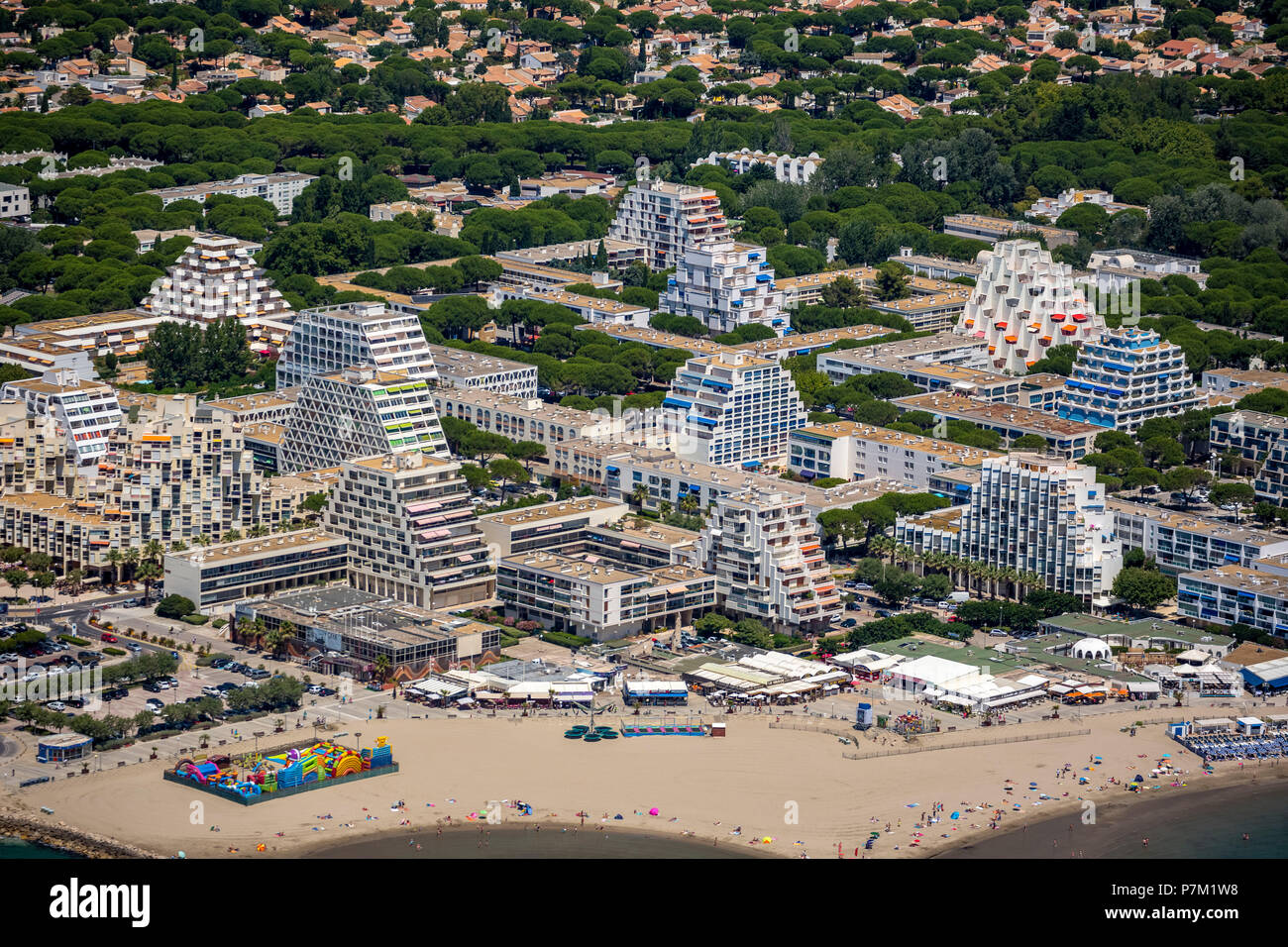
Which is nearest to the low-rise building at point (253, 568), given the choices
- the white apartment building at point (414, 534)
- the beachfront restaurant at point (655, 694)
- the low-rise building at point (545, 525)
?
the white apartment building at point (414, 534)

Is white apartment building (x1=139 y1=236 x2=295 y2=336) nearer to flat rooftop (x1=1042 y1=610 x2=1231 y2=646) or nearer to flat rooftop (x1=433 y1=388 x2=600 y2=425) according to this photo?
flat rooftop (x1=433 y1=388 x2=600 y2=425)

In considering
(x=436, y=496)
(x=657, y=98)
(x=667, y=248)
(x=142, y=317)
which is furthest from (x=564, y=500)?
(x=657, y=98)

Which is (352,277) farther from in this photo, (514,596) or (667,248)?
(514,596)

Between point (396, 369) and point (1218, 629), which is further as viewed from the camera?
point (396, 369)
